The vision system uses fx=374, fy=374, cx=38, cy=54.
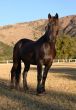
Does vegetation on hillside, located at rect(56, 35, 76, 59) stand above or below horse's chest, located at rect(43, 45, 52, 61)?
below

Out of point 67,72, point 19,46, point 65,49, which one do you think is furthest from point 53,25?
point 65,49

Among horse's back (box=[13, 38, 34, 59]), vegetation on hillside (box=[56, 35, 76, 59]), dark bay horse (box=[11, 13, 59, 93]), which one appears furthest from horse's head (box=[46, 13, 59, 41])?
vegetation on hillside (box=[56, 35, 76, 59])

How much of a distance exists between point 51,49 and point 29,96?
5.86 feet

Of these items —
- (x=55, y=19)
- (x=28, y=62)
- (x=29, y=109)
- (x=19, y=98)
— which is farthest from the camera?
Answer: (x=28, y=62)

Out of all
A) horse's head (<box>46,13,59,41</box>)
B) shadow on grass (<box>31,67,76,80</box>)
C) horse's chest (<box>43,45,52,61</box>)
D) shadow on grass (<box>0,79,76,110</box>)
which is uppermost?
horse's head (<box>46,13,59,41</box>)

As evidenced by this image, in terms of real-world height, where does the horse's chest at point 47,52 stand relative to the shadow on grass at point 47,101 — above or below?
above

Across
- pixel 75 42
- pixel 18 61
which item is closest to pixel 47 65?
pixel 18 61

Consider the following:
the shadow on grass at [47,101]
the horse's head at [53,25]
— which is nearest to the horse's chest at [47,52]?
the horse's head at [53,25]

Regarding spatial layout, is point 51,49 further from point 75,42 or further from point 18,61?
point 75,42

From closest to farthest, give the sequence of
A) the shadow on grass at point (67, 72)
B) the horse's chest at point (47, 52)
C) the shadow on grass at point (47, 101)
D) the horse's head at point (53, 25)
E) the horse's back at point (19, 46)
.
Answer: the shadow on grass at point (47, 101) → the horse's head at point (53, 25) → the horse's chest at point (47, 52) → the horse's back at point (19, 46) → the shadow on grass at point (67, 72)

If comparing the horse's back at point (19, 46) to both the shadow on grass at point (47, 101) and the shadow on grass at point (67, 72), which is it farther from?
the shadow on grass at point (67, 72)

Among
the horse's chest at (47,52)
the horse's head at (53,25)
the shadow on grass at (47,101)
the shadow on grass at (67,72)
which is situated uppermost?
the horse's head at (53,25)

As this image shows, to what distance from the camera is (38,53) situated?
508 inches

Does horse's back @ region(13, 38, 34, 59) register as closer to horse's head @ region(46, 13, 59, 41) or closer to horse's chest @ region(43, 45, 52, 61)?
horse's chest @ region(43, 45, 52, 61)
